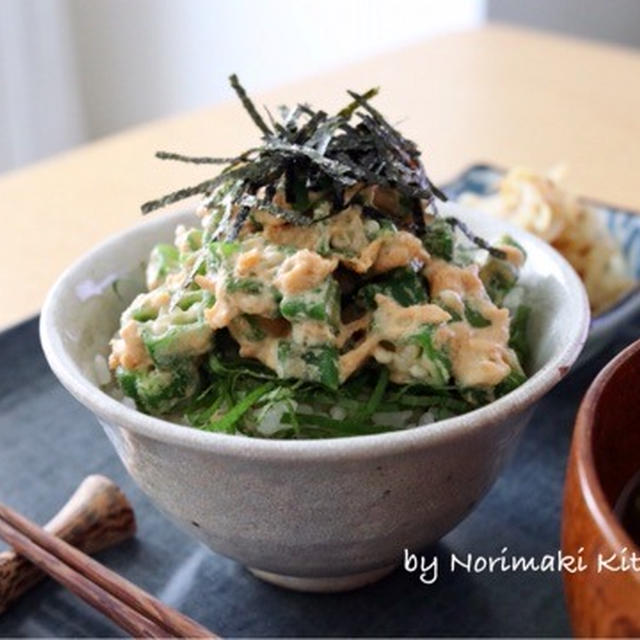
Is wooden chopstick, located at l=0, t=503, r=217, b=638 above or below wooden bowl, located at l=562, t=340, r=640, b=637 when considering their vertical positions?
below

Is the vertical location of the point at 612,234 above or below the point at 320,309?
below

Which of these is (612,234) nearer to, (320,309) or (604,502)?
(320,309)

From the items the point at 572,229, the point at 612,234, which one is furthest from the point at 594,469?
the point at 612,234

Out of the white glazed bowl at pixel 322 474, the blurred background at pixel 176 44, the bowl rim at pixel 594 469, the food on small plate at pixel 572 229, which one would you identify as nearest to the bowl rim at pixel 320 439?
the white glazed bowl at pixel 322 474

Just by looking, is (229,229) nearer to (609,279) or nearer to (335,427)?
(335,427)

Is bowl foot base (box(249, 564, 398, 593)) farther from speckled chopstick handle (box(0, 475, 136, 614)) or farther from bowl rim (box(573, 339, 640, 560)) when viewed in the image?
bowl rim (box(573, 339, 640, 560))

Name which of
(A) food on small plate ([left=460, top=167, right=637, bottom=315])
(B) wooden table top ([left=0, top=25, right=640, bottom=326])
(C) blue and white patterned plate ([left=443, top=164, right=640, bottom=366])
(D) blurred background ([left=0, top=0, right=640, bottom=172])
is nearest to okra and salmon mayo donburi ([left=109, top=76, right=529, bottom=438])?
(C) blue and white patterned plate ([left=443, top=164, right=640, bottom=366])
